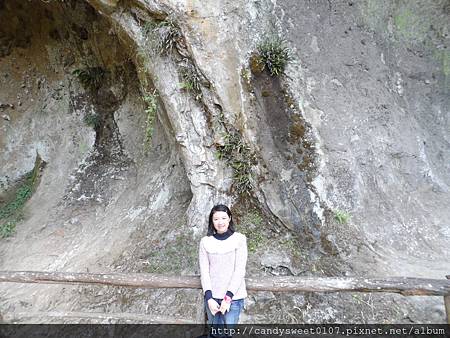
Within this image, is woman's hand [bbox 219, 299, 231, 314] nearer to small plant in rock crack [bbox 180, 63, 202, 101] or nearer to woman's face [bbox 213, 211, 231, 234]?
woman's face [bbox 213, 211, 231, 234]

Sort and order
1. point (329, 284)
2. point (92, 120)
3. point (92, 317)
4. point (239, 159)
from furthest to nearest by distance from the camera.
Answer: point (92, 120), point (239, 159), point (92, 317), point (329, 284)

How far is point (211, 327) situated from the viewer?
9.98 feet

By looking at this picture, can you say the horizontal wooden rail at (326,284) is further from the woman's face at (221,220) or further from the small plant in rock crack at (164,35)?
the small plant in rock crack at (164,35)

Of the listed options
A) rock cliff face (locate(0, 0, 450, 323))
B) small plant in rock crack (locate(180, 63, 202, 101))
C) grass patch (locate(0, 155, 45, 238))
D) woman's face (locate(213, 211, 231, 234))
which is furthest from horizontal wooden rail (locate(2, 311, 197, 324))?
small plant in rock crack (locate(180, 63, 202, 101))

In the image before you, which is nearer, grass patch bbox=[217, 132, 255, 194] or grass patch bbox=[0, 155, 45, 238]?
grass patch bbox=[217, 132, 255, 194]

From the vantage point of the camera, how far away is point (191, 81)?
5438mm

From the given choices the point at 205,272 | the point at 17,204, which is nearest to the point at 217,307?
the point at 205,272

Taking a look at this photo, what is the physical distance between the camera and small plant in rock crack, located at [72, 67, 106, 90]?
8.65 m

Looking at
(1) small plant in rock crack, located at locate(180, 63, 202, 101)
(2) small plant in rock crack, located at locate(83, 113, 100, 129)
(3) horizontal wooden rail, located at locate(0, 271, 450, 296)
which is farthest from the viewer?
(2) small plant in rock crack, located at locate(83, 113, 100, 129)

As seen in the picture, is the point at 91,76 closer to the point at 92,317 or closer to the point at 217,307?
the point at 92,317

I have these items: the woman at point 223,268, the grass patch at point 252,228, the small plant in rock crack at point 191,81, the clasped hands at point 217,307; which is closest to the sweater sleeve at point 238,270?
the woman at point 223,268

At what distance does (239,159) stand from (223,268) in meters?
2.59

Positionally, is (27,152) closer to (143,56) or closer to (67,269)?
(67,269)

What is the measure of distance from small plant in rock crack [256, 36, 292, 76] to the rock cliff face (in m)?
0.11
